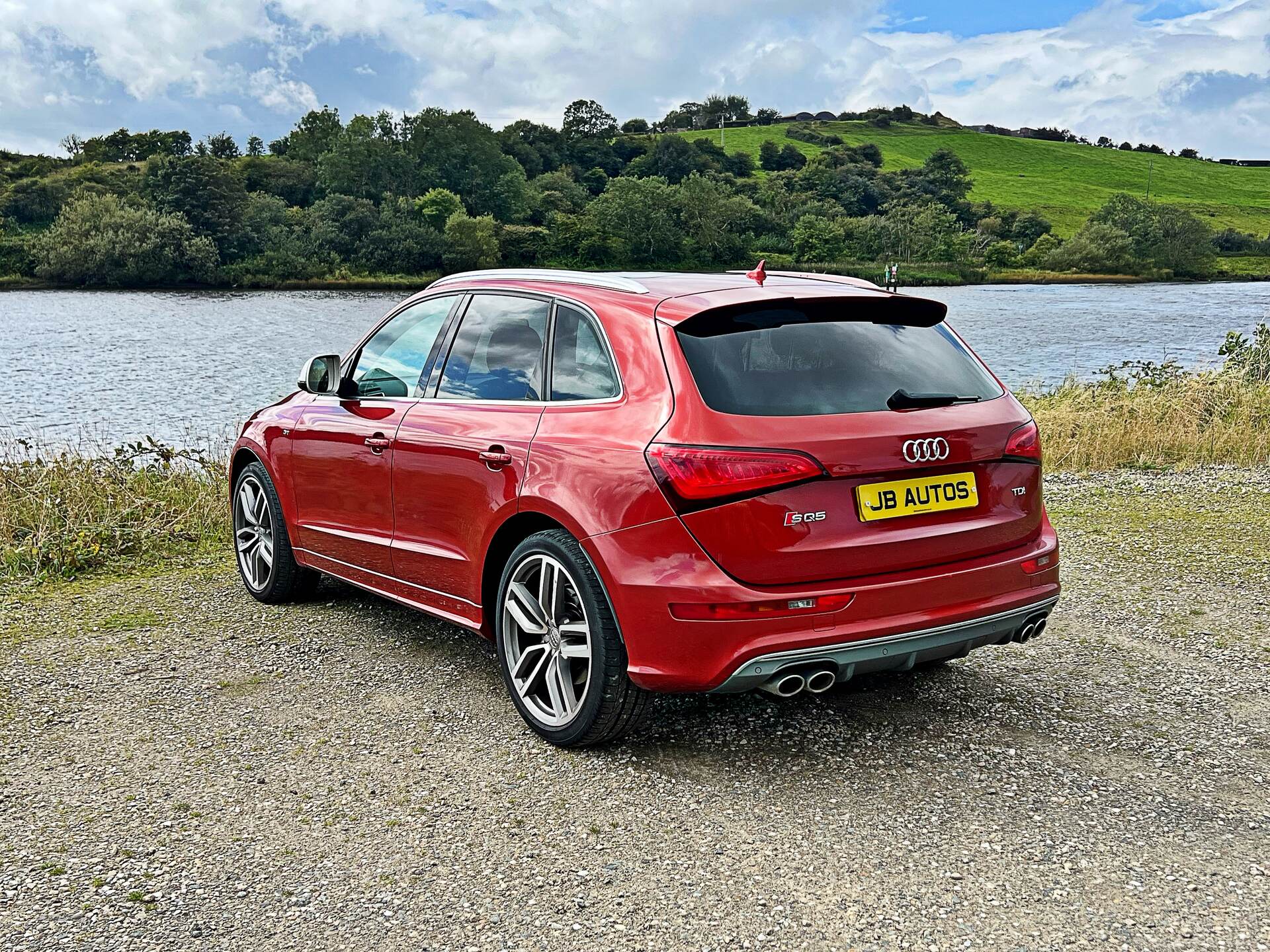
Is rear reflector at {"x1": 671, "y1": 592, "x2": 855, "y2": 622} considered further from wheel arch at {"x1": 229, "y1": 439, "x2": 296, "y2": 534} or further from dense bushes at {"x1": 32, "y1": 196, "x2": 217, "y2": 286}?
dense bushes at {"x1": 32, "y1": 196, "x2": 217, "y2": 286}

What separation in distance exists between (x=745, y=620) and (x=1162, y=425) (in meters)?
10.3

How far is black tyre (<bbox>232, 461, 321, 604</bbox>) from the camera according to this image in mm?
5922

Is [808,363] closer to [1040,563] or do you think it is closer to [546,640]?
[1040,563]

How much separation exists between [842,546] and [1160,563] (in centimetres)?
429

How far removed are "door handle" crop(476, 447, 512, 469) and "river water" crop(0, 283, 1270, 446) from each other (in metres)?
8.62

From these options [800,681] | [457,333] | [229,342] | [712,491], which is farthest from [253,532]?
[229,342]

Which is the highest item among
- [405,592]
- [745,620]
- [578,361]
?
[578,361]

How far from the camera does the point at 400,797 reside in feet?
12.0

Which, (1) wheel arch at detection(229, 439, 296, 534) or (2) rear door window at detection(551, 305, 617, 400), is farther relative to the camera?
(1) wheel arch at detection(229, 439, 296, 534)

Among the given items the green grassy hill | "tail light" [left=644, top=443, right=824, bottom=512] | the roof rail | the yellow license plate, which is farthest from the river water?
the green grassy hill

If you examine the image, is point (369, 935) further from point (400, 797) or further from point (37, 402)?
point (37, 402)

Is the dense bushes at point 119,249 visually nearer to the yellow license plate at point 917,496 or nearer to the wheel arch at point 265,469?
the wheel arch at point 265,469

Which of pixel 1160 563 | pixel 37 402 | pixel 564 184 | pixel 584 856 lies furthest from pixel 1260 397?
pixel 564 184

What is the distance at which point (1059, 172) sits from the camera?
12512 cm
